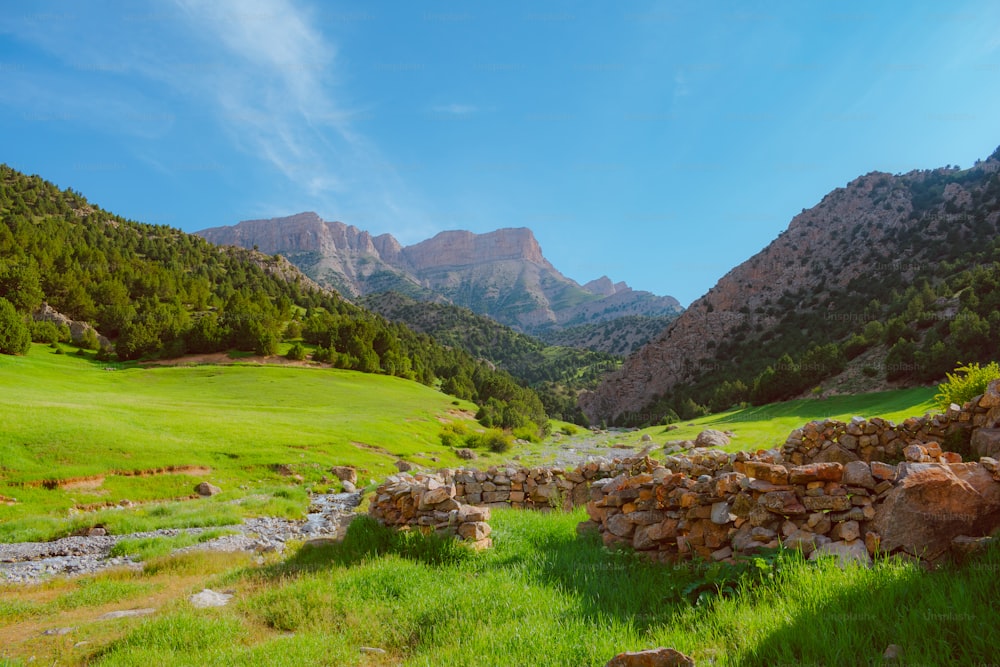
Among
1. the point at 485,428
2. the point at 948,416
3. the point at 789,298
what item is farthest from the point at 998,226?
the point at 948,416

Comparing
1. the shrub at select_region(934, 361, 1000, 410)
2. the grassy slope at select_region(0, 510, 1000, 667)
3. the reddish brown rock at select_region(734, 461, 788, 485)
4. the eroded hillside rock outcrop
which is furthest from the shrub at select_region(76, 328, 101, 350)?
the shrub at select_region(934, 361, 1000, 410)

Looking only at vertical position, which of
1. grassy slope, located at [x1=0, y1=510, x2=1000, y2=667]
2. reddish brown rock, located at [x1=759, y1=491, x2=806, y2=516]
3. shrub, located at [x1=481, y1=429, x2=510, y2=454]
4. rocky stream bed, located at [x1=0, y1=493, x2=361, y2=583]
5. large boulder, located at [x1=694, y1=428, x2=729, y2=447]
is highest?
reddish brown rock, located at [x1=759, y1=491, x2=806, y2=516]

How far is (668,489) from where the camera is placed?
732 centimetres

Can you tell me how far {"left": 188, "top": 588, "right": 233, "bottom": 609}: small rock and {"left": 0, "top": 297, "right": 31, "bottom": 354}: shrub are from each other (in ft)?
171

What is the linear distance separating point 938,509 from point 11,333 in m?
61.1

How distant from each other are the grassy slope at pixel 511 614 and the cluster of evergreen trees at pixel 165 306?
46.6 m

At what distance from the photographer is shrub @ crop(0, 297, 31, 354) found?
41.9 metres

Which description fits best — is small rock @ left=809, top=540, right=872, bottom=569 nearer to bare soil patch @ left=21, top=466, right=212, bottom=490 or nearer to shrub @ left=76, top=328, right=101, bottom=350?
bare soil patch @ left=21, top=466, right=212, bottom=490

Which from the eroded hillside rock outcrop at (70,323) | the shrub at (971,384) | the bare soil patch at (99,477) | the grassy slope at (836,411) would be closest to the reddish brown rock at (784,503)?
the shrub at (971,384)

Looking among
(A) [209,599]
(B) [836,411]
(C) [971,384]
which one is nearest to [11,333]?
(A) [209,599]

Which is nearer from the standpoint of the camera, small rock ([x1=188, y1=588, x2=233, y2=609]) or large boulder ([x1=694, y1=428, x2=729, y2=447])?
small rock ([x1=188, y1=588, x2=233, y2=609])

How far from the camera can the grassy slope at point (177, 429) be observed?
1819 cm

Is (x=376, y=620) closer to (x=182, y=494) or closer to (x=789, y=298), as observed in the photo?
(x=182, y=494)

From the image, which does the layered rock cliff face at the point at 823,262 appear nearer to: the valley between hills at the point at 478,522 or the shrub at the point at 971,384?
the valley between hills at the point at 478,522
